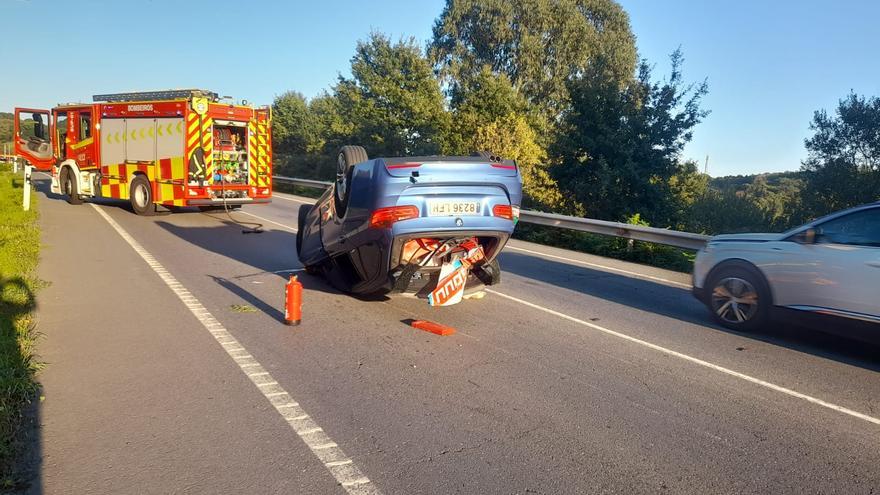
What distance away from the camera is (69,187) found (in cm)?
1956

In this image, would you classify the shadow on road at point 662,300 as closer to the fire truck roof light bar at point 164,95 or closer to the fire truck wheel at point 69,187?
the fire truck roof light bar at point 164,95

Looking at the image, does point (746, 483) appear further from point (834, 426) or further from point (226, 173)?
point (226, 173)

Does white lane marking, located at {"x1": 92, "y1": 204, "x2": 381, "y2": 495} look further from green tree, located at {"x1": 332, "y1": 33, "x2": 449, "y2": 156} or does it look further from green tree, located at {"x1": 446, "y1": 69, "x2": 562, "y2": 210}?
green tree, located at {"x1": 332, "y1": 33, "x2": 449, "y2": 156}

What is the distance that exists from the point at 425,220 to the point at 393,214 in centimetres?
33

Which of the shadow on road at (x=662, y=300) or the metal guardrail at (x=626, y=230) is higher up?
the metal guardrail at (x=626, y=230)

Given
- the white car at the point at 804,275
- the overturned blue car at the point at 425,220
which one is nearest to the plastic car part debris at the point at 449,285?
the overturned blue car at the point at 425,220

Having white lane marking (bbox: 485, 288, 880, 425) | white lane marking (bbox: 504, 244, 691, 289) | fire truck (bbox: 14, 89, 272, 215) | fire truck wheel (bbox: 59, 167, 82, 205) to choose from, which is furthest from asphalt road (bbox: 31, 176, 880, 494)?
fire truck wheel (bbox: 59, 167, 82, 205)

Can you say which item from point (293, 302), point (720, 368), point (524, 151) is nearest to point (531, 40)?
point (524, 151)

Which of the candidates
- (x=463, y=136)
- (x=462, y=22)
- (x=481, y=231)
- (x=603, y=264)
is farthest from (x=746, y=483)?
(x=462, y=22)

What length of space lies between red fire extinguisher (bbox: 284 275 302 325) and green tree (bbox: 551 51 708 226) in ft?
51.7

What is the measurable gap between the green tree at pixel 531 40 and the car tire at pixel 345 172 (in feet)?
123

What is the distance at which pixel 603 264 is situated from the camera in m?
12.0

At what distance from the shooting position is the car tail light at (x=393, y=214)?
644 cm

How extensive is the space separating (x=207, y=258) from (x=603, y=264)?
699cm
